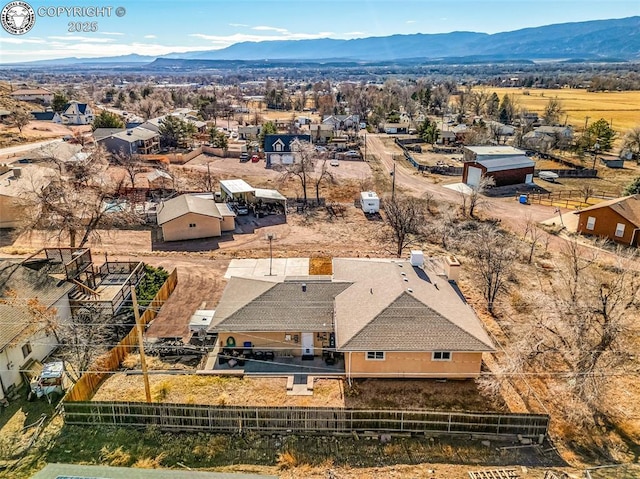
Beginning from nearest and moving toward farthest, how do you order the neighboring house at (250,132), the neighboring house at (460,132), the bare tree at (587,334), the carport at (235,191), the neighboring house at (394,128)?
the bare tree at (587,334), the carport at (235,191), the neighboring house at (460,132), the neighboring house at (250,132), the neighboring house at (394,128)

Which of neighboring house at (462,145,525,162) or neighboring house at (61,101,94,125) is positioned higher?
neighboring house at (61,101,94,125)

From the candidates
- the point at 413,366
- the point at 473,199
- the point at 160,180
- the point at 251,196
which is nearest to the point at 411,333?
the point at 413,366

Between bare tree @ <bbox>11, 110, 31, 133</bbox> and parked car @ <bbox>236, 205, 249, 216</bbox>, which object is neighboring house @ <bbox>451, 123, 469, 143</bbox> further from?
bare tree @ <bbox>11, 110, 31, 133</bbox>

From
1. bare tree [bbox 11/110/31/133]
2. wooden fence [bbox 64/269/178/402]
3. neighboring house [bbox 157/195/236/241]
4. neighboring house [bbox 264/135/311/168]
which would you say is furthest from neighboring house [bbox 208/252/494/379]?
bare tree [bbox 11/110/31/133]

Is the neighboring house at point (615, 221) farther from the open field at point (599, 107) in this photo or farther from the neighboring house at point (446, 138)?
the open field at point (599, 107)

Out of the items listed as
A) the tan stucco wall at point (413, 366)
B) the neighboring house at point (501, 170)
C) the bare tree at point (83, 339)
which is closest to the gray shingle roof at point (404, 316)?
the tan stucco wall at point (413, 366)
